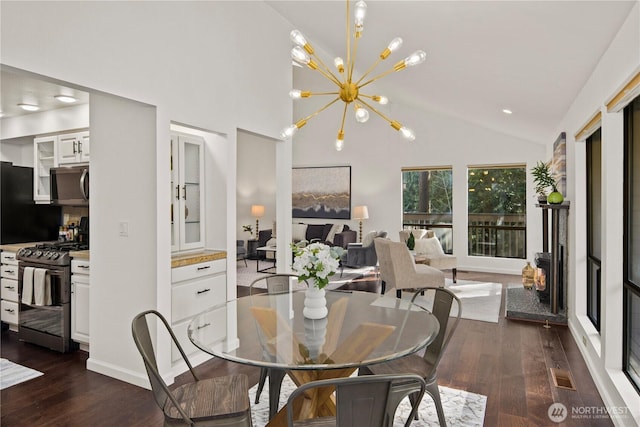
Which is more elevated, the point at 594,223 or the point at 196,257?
the point at 594,223

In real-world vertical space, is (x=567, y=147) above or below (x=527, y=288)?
above

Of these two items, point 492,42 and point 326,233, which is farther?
point 326,233

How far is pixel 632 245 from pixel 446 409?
5.12 ft

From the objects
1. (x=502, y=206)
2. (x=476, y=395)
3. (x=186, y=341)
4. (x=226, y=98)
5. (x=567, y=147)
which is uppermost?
(x=226, y=98)

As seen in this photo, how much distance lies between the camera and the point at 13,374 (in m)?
3.03

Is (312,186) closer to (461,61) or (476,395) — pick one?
(461,61)

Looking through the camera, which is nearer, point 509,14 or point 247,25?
point 509,14

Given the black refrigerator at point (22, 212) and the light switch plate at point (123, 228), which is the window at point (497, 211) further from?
the black refrigerator at point (22, 212)

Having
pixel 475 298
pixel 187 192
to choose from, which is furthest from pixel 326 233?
pixel 187 192

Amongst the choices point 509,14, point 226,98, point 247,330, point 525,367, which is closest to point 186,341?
point 247,330

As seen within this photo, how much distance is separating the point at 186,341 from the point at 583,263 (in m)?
3.71

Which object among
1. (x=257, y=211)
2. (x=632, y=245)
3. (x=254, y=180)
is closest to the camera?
(x=632, y=245)

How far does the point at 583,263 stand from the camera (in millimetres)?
3803

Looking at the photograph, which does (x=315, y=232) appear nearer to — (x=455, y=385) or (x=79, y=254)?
(x=79, y=254)
